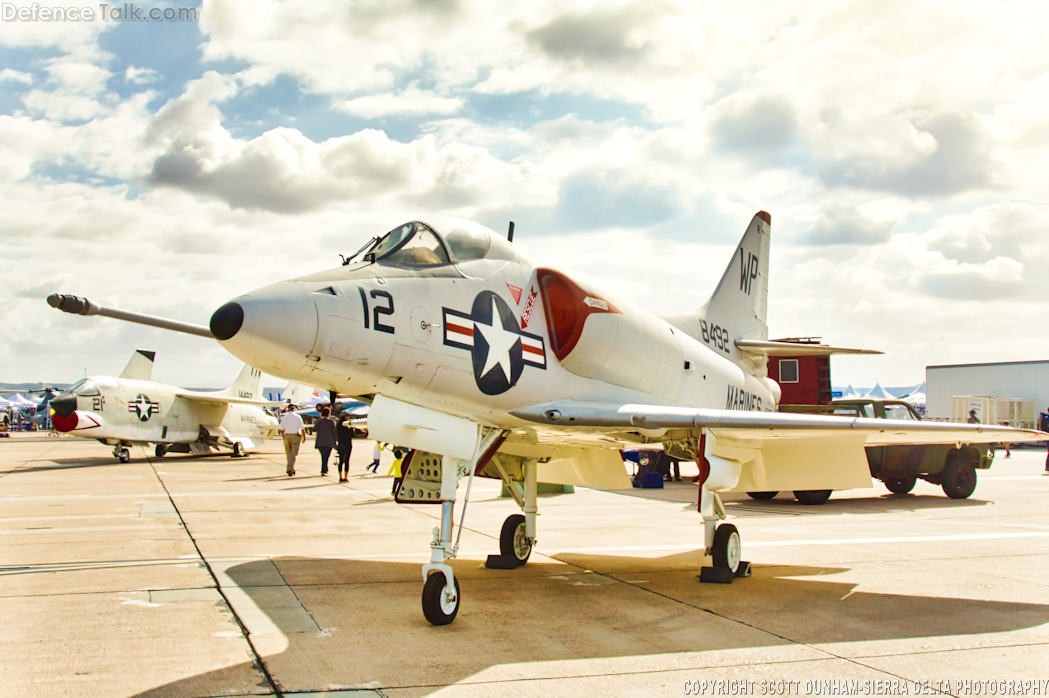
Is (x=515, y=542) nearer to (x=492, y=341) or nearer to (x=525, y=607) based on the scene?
(x=525, y=607)

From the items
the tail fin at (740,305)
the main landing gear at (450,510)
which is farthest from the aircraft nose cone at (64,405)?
the tail fin at (740,305)

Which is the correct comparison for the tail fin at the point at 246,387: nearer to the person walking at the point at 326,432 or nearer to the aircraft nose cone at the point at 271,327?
the person walking at the point at 326,432

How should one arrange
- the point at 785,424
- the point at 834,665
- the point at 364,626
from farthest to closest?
the point at 785,424 < the point at 364,626 < the point at 834,665

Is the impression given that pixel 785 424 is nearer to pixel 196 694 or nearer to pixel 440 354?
pixel 440 354

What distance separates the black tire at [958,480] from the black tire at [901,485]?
2.90 feet

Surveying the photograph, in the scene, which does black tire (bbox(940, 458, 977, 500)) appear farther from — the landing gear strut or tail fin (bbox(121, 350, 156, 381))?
tail fin (bbox(121, 350, 156, 381))

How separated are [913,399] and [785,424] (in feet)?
229

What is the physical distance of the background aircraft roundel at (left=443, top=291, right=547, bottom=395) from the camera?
7305mm

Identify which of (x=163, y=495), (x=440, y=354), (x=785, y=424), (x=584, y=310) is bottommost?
(x=163, y=495)

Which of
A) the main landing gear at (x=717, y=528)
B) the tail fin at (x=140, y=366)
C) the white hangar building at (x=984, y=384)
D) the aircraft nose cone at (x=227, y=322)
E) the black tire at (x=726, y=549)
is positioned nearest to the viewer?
the aircraft nose cone at (x=227, y=322)

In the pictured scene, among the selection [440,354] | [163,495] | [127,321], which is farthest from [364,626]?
[163,495]

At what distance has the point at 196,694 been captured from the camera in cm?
500

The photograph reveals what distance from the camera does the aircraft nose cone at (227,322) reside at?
597cm

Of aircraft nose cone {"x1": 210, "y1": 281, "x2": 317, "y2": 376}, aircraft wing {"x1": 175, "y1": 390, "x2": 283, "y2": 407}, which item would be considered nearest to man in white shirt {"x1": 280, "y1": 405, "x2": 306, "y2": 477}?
aircraft wing {"x1": 175, "y1": 390, "x2": 283, "y2": 407}
